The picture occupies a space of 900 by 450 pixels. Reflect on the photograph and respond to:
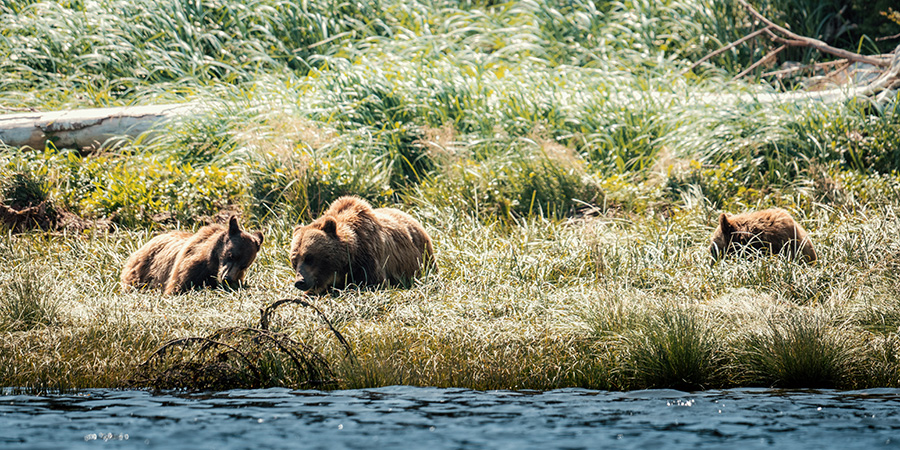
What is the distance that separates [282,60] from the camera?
48.8ft

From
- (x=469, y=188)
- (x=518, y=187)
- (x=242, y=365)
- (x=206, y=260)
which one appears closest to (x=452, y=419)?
(x=242, y=365)

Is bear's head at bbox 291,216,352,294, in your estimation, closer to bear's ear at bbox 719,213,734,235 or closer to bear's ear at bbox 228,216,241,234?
bear's ear at bbox 228,216,241,234

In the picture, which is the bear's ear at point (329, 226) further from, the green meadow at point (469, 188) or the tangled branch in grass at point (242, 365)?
the tangled branch in grass at point (242, 365)

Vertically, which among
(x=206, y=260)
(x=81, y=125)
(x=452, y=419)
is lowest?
(x=452, y=419)

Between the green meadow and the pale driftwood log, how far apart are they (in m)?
0.22

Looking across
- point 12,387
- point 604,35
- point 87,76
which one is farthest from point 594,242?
point 87,76

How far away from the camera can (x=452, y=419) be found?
4645mm

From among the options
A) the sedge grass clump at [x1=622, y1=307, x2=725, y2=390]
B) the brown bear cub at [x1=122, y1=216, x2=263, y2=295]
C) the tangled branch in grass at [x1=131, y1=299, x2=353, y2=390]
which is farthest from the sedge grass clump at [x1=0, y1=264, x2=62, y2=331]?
the sedge grass clump at [x1=622, y1=307, x2=725, y2=390]

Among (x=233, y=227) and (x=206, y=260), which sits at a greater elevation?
(x=233, y=227)

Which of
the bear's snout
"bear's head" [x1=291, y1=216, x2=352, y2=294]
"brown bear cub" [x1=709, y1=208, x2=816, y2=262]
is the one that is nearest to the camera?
the bear's snout

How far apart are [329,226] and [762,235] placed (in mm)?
3830

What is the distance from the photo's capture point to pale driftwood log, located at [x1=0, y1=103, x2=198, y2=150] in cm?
1150

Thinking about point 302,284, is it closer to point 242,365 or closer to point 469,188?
point 242,365

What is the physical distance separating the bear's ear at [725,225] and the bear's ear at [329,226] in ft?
11.1
